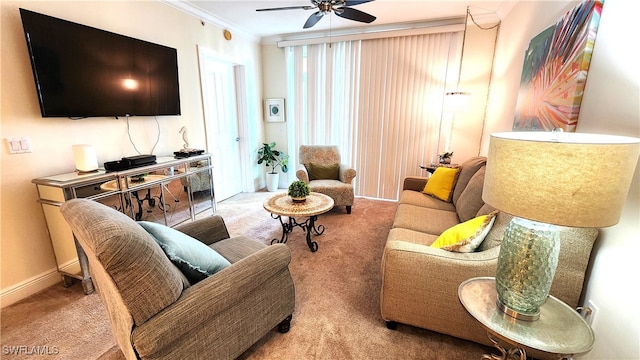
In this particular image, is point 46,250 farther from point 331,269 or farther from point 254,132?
point 254,132

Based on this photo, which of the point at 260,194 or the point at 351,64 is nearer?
the point at 351,64

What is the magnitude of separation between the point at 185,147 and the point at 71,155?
42.7 inches

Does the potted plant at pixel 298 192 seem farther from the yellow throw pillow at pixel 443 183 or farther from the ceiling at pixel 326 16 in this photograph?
the ceiling at pixel 326 16

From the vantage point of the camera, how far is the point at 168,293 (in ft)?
3.42

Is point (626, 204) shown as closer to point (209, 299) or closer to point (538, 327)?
point (538, 327)

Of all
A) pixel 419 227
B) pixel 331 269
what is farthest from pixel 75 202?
pixel 419 227

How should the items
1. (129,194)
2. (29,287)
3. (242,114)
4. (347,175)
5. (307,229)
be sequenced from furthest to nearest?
(242,114)
(347,175)
(307,229)
(129,194)
(29,287)

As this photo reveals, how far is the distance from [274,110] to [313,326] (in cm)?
381

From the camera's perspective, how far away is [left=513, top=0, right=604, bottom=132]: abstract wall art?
1382 millimetres

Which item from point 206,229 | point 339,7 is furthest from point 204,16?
point 206,229

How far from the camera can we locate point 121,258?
914 millimetres

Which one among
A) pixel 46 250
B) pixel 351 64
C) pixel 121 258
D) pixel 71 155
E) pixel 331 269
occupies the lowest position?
pixel 331 269

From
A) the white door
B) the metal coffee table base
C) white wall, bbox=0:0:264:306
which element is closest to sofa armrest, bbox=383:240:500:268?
the metal coffee table base

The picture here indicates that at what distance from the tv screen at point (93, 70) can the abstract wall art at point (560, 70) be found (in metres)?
3.35
